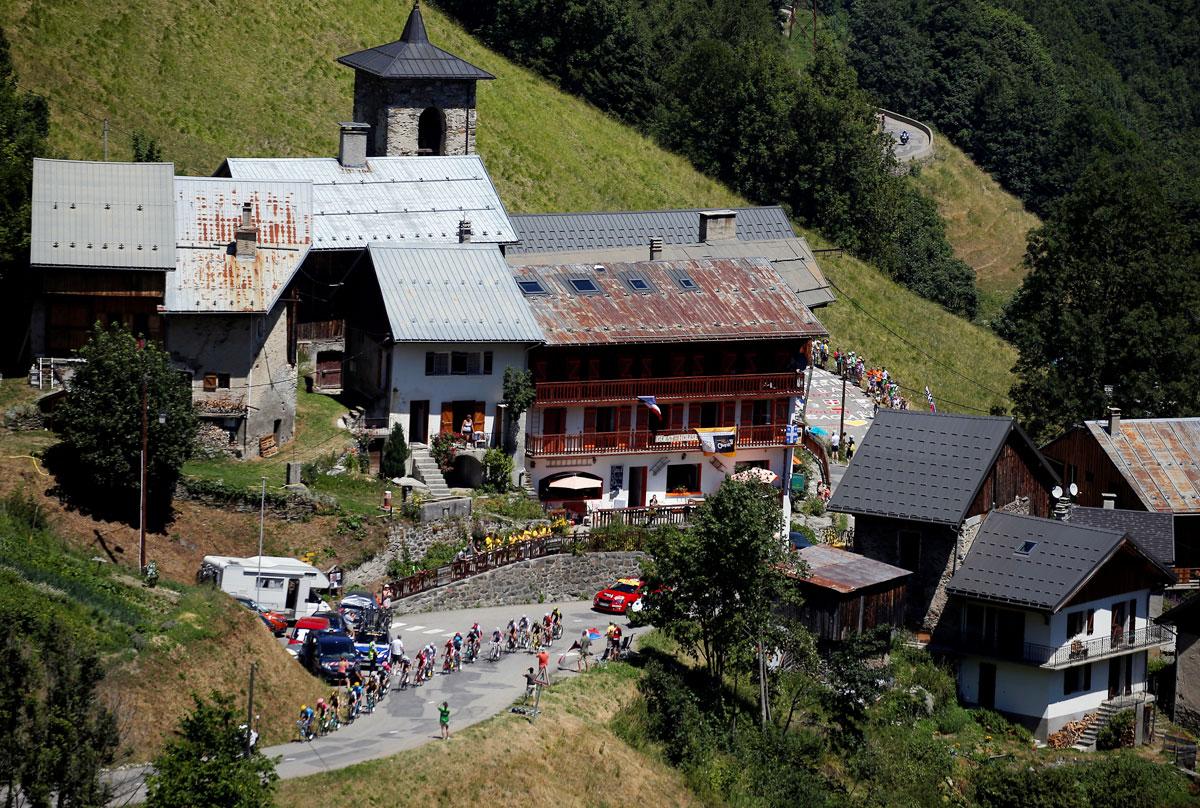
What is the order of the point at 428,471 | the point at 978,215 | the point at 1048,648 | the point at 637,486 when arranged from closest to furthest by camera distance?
the point at 1048,648 < the point at 428,471 < the point at 637,486 < the point at 978,215

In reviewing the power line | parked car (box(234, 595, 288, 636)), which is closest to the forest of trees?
the power line

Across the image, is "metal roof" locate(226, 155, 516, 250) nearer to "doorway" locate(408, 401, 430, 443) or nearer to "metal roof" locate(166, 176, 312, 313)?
"metal roof" locate(166, 176, 312, 313)

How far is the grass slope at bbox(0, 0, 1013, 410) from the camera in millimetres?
100875

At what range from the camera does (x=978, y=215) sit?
172 m

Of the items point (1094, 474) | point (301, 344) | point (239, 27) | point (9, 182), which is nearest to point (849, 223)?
point (239, 27)

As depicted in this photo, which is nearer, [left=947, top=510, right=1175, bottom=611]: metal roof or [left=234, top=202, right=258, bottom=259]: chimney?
[left=947, top=510, right=1175, bottom=611]: metal roof

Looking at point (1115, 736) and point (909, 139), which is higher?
point (909, 139)

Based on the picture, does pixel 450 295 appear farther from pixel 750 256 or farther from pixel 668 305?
pixel 750 256

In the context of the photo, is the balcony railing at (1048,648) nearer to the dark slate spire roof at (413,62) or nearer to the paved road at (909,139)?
the dark slate spire roof at (413,62)

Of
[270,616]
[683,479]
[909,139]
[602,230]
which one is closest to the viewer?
[270,616]

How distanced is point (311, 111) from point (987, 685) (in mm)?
52972

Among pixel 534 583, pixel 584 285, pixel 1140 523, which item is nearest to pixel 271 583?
pixel 534 583

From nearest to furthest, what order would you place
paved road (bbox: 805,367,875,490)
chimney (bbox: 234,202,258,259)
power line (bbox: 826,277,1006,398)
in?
chimney (bbox: 234,202,258,259), paved road (bbox: 805,367,875,490), power line (bbox: 826,277,1006,398)

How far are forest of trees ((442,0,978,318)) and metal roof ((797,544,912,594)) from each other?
5564cm
